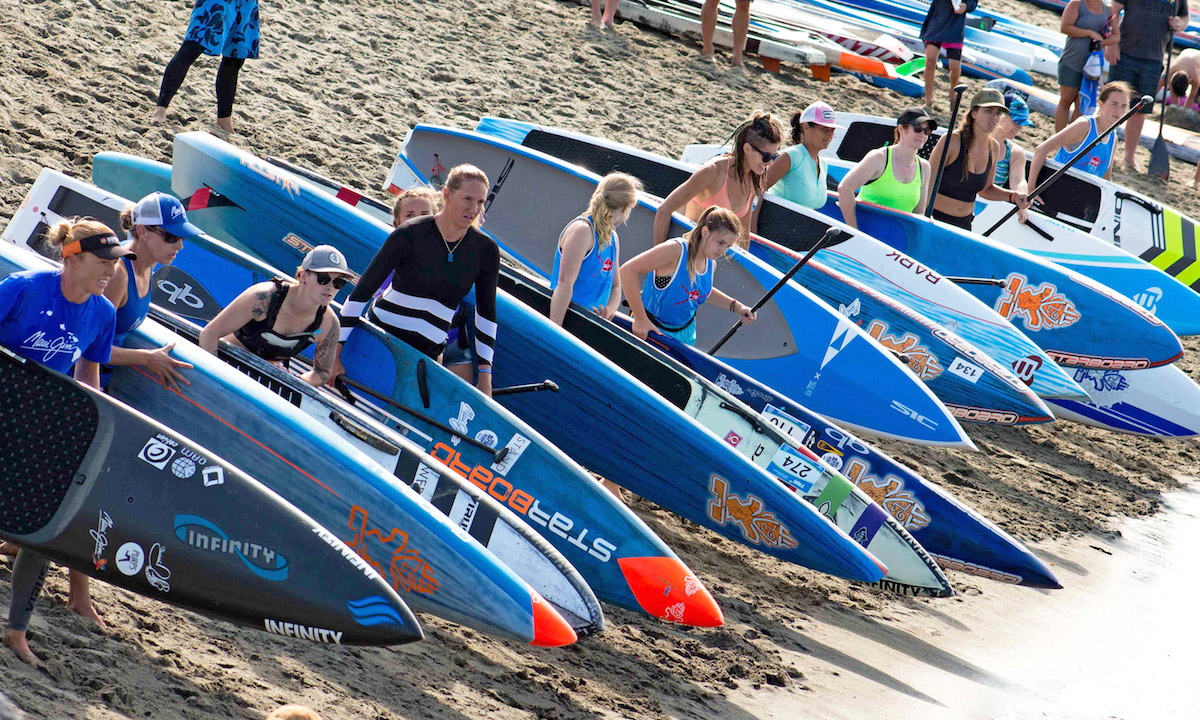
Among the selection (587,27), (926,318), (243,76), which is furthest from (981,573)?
(587,27)

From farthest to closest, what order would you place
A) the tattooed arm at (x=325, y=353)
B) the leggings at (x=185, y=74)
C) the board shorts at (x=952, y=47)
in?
the board shorts at (x=952, y=47)
the leggings at (x=185, y=74)
the tattooed arm at (x=325, y=353)

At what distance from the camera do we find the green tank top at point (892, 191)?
804cm

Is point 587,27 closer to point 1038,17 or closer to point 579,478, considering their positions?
point 579,478

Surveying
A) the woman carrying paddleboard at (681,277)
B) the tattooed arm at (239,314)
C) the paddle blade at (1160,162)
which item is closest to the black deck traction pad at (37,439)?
the tattooed arm at (239,314)

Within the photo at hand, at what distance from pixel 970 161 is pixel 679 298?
3.36 m

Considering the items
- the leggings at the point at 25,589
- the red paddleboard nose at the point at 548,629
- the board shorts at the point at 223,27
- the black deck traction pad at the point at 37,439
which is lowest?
the leggings at the point at 25,589

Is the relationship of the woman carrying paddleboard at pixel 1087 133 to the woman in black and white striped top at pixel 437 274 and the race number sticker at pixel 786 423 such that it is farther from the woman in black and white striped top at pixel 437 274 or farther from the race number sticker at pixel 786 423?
the woman in black and white striped top at pixel 437 274

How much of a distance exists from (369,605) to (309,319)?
136 cm

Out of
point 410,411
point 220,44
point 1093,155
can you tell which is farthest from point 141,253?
point 1093,155

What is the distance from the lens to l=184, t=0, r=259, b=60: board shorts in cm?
791

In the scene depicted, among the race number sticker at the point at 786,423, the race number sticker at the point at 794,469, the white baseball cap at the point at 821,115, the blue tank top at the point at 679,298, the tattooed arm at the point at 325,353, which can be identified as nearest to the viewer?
the tattooed arm at the point at 325,353

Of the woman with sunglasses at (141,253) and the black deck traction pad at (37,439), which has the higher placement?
the woman with sunglasses at (141,253)

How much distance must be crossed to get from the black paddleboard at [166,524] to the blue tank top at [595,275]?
213 centimetres

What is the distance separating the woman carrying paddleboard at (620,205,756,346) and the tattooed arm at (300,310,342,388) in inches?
61.4
